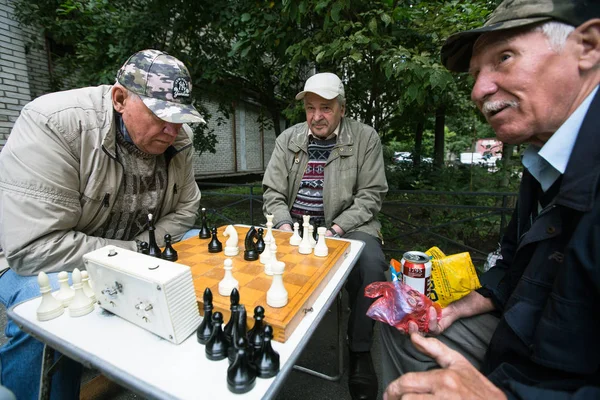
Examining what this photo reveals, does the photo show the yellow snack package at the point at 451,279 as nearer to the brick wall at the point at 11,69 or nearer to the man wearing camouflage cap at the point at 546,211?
the man wearing camouflage cap at the point at 546,211

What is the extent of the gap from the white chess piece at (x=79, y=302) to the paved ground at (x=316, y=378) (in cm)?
134

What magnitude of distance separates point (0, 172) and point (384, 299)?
210cm

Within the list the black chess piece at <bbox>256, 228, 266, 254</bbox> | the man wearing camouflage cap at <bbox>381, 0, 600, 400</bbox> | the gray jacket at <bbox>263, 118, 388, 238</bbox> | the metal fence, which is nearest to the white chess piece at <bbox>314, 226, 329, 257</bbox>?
the black chess piece at <bbox>256, 228, 266, 254</bbox>

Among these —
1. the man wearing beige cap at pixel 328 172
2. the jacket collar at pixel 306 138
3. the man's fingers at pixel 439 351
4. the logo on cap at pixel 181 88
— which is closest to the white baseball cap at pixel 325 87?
the man wearing beige cap at pixel 328 172

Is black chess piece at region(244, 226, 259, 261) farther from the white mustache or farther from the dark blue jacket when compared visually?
the white mustache

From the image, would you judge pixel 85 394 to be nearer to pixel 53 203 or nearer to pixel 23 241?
pixel 23 241

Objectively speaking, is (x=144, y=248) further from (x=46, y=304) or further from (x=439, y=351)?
(x=439, y=351)

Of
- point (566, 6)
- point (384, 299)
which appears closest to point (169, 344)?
point (384, 299)

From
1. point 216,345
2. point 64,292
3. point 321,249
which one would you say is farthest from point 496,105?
point 64,292

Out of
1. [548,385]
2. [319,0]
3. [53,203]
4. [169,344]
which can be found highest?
[319,0]

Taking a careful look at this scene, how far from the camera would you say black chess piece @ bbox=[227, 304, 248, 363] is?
0.95 m

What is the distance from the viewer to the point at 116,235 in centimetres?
202

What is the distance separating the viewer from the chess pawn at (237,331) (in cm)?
95

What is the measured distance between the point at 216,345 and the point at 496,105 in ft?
4.76
